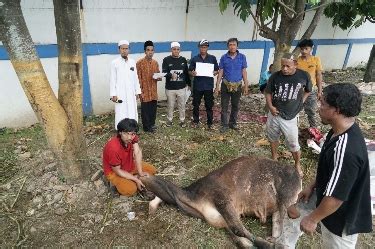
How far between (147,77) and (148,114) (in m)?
0.77

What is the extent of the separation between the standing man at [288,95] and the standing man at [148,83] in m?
2.49

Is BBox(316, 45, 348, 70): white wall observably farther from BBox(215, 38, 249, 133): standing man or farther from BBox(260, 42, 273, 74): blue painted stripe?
BBox(215, 38, 249, 133): standing man

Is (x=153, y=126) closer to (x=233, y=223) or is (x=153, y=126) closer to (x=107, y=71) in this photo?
(x=107, y=71)

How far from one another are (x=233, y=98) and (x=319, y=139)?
73.0 inches

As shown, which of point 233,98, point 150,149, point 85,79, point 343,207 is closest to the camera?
point 343,207

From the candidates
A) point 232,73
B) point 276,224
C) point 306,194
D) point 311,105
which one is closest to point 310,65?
point 311,105

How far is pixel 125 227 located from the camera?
12.7ft

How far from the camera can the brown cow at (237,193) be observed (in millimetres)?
3859

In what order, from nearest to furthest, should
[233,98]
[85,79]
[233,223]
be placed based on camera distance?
1. [233,223]
2. [233,98]
3. [85,79]

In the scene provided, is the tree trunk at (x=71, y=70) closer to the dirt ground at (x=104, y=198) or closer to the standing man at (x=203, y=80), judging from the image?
the dirt ground at (x=104, y=198)

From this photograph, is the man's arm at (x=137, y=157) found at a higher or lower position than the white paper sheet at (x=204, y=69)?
lower

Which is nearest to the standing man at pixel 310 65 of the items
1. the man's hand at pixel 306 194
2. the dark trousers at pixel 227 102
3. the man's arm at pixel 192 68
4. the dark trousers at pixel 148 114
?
the dark trousers at pixel 227 102

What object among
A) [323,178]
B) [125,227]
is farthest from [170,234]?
[323,178]

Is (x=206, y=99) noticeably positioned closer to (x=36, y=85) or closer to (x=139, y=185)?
(x=139, y=185)
